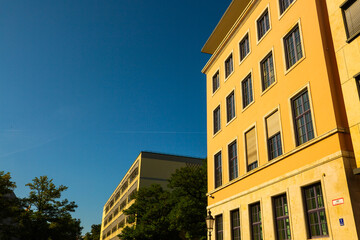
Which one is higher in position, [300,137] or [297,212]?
[300,137]

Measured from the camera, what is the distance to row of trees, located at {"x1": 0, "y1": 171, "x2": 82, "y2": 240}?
41.2 m

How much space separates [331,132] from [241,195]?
770cm

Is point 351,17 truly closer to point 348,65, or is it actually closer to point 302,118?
point 348,65

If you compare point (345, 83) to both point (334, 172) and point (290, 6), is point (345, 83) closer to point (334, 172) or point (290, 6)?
point (334, 172)

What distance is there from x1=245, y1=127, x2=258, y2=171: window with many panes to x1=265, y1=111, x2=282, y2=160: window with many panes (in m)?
1.44

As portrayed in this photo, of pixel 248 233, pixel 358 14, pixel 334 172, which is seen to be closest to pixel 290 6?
pixel 358 14

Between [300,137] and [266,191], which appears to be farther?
[266,191]

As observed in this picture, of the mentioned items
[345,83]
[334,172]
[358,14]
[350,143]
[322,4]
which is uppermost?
[322,4]

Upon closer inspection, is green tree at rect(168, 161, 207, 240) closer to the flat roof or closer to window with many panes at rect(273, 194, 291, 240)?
the flat roof

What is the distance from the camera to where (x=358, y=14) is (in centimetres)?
1266

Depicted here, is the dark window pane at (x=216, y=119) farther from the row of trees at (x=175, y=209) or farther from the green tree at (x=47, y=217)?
the green tree at (x=47, y=217)

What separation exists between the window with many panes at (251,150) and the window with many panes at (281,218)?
10.2 feet

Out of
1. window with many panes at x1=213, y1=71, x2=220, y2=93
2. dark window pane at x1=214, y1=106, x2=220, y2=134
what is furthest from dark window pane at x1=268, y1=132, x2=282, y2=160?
window with many panes at x1=213, y1=71, x2=220, y2=93

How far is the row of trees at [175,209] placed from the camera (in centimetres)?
3272
